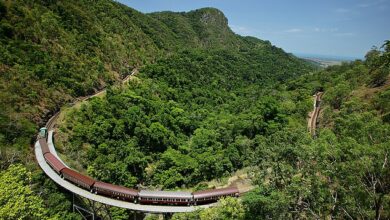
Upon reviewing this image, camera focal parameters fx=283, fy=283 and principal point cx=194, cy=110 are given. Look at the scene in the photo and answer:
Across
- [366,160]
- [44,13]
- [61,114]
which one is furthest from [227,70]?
[366,160]

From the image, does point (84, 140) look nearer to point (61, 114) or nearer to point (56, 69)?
point (61, 114)

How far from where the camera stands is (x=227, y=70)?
15025 centimetres

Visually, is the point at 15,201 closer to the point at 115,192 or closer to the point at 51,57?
the point at 115,192

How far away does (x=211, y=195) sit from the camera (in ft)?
129

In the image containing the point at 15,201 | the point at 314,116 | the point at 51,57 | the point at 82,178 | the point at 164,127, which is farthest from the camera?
the point at 314,116

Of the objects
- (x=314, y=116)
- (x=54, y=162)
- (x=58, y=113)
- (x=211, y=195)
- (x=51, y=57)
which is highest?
(x=51, y=57)

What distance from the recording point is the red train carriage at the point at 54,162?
1704 inches

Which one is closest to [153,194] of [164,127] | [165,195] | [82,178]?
[165,195]

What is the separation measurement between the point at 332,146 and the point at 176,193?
71.0 ft

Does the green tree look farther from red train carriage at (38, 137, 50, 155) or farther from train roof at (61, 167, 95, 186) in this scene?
red train carriage at (38, 137, 50, 155)

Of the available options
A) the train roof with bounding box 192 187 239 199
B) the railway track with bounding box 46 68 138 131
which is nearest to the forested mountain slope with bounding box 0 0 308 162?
the railway track with bounding box 46 68 138 131

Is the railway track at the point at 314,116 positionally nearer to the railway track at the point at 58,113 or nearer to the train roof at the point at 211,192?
the train roof at the point at 211,192

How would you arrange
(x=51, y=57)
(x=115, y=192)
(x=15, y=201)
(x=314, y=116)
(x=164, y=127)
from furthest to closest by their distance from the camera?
(x=314, y=116)
(x=164, y=127)
(x=51, y=57)
(x=115, y=192)
(x=15, y=201)

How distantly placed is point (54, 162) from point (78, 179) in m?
7.05
